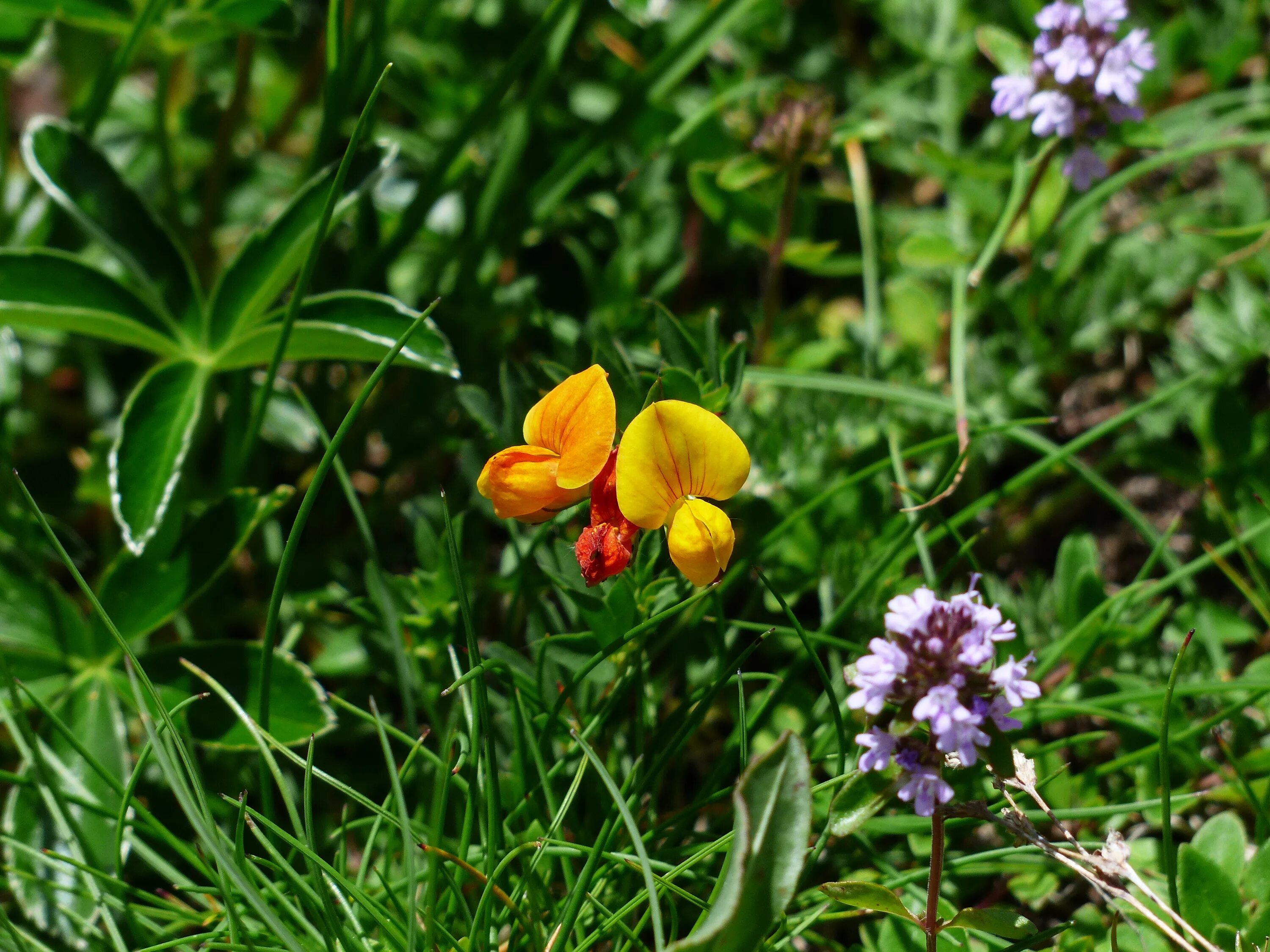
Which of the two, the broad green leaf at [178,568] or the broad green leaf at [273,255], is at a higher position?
the broad green leaf at [273,255]

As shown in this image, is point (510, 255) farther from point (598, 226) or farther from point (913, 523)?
point (913, 523)

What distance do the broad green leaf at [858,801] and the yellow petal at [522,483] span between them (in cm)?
65

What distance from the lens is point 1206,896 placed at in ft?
5.78

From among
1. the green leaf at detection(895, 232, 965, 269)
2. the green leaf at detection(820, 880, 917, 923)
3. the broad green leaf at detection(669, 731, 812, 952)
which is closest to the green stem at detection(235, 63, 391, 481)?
the broad green leaf at detection(669, 731, 812, 952)

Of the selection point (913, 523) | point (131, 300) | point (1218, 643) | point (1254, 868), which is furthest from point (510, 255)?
point (1254, 868)

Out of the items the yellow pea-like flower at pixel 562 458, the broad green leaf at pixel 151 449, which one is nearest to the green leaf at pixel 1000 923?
the yellow pea-like flower at pixel 562 458

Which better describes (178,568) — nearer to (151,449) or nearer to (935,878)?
(151,449)

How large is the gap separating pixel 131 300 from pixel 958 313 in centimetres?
191

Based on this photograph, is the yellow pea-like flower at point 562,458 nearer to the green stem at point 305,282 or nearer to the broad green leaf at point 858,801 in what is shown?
the green stem at point 305,282

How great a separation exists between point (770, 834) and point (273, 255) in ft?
5.38

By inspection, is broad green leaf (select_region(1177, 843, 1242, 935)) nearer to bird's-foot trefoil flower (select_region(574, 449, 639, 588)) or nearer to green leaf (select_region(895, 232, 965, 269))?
bird's-foot trefoil flower (select_region(574, 449, 639, 588))

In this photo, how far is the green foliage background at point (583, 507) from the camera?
A: 1790 millimetres

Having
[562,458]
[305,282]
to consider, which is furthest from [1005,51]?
[305,282]

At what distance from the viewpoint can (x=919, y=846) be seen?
1919 millimetres
